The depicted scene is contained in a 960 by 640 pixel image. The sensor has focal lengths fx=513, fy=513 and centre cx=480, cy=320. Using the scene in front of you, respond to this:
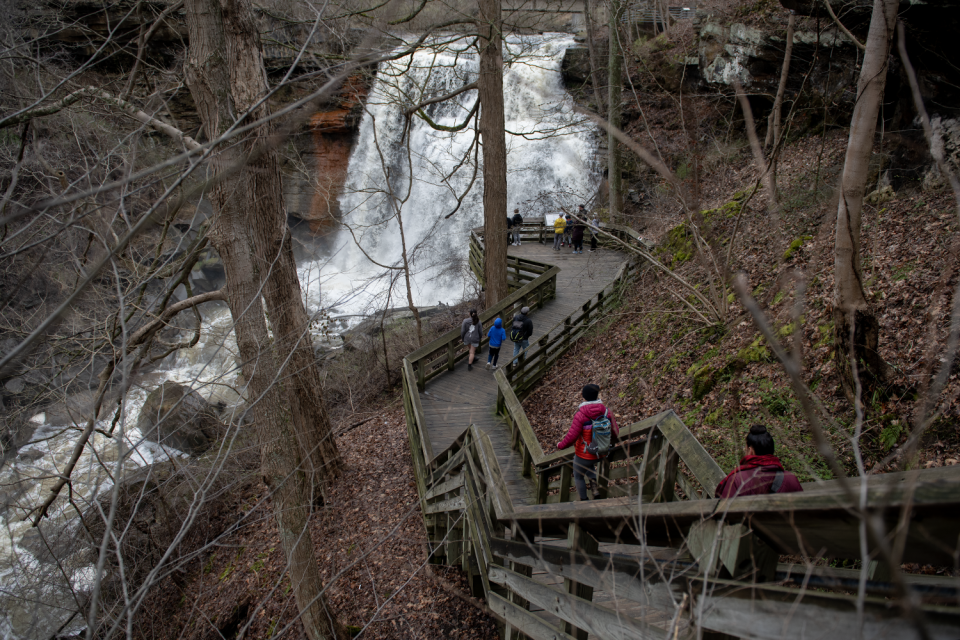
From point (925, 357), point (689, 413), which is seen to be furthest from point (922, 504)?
point (689, 413)

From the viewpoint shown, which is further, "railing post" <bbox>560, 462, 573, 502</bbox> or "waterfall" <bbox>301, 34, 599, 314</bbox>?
"waterfall" <bbox>301, 34, 599, 314</bbox>

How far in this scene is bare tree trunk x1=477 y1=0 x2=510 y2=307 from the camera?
1034 centimetres

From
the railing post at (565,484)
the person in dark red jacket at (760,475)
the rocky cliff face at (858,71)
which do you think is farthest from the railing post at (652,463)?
the rocky cliff face at (858,71)

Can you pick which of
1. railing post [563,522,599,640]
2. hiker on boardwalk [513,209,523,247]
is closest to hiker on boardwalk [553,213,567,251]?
hiker on boardwalk [513,209,523,247]

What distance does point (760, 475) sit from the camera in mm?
3176

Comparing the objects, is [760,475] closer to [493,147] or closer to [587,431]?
[587,431]

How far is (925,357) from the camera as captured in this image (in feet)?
17.2

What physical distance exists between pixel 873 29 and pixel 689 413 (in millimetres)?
4819

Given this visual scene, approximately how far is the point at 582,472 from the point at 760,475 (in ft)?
7.45

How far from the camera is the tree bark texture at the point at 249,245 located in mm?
5516

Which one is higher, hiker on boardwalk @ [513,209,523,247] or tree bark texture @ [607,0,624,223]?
tree bark texture @ [607,0,624,223]

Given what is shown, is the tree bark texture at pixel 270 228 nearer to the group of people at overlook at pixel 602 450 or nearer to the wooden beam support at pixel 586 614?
the wooden beam support at pixel 586 614

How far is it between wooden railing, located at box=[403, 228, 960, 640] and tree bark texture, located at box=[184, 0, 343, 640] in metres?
1.99

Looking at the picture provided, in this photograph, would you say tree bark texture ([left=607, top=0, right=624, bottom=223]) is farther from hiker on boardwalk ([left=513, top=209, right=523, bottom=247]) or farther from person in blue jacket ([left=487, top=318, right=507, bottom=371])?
person in blue jacket ([left=487, top=318, right=507, bottom=371])
